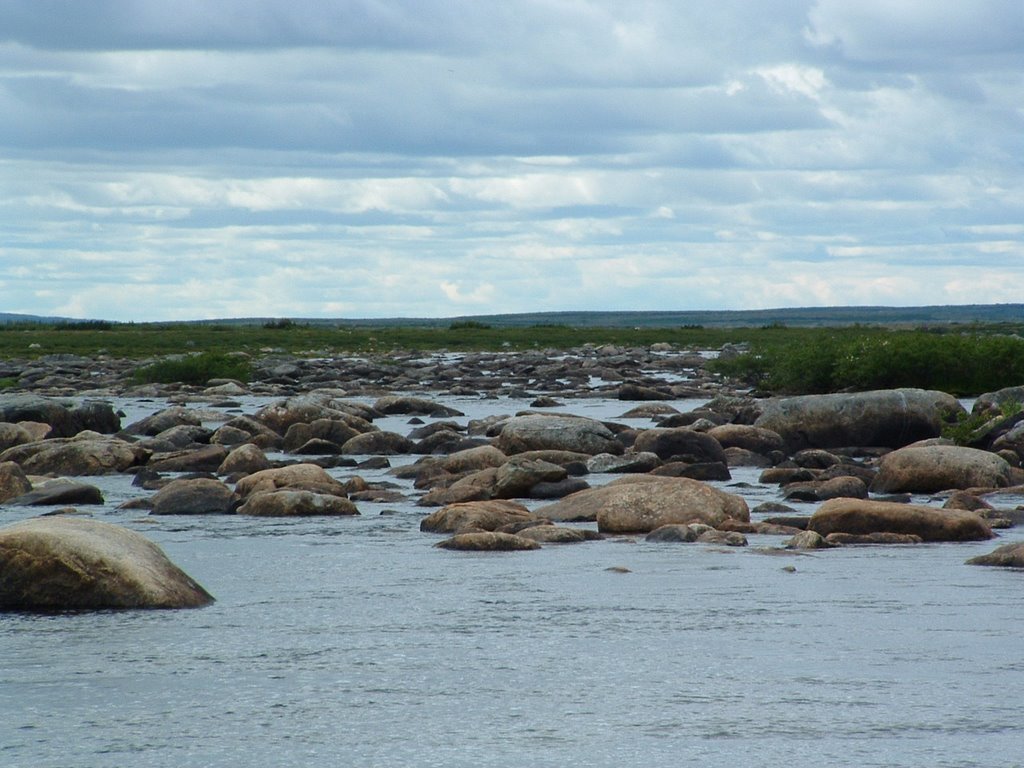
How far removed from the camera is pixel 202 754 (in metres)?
6.40

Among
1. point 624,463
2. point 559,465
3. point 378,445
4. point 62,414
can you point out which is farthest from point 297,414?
point 559,465

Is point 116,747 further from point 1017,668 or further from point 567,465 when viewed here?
point 567,465

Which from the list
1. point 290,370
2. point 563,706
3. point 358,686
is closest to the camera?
point 563,706

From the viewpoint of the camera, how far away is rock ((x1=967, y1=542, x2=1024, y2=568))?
11250 millimetres

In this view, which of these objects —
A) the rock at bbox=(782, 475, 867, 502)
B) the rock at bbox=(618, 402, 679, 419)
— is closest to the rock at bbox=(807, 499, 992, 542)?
the rock at bbox=(782, 475, 867, 502)

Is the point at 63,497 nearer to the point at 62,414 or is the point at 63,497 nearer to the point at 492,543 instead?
the point at 492,543

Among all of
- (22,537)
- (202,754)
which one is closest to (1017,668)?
(202,754)

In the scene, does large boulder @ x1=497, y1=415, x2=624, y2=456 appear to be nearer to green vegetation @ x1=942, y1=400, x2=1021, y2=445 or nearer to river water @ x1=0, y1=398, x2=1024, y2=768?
green vegetation @ x1=942, y1=400, x2=1021, y2=445

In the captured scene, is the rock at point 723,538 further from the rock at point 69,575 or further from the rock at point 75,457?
the rock at point 75,457

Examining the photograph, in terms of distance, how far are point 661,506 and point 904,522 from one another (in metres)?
2.09

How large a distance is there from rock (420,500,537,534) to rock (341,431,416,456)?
744 cm

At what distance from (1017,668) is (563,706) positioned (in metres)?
2.42

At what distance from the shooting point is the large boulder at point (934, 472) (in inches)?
649

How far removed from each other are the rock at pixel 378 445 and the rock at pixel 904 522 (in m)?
9.56
